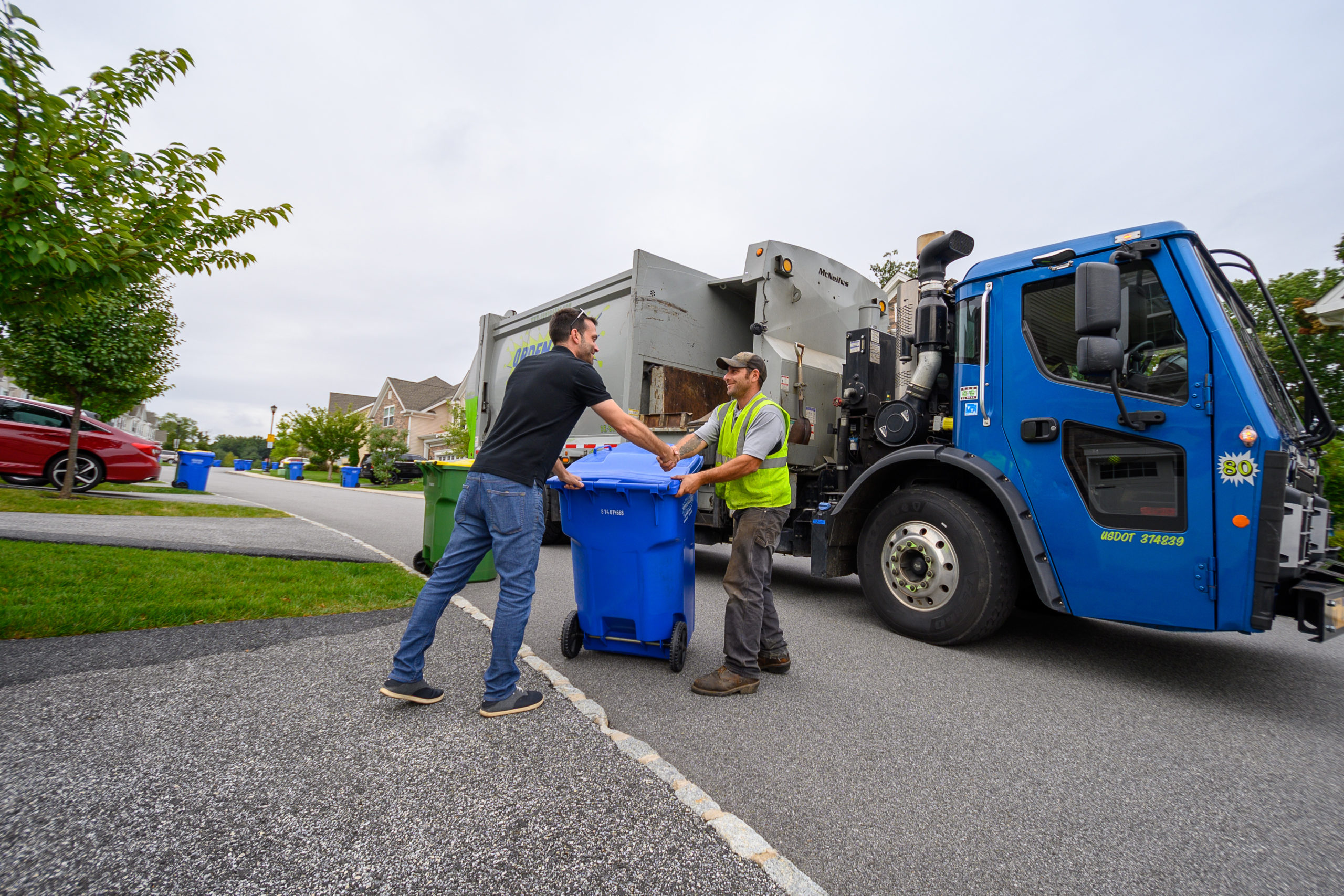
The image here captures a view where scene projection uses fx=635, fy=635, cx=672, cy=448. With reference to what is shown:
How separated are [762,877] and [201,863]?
1.51 m

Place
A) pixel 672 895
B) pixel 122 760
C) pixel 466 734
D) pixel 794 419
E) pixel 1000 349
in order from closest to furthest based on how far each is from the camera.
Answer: pixel 672 895 < pixel 122 760 < pixel 466 734 < pixel 1000 349 < pixel 794 419

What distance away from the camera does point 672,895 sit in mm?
1658

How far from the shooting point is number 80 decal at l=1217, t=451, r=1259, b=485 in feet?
10.0

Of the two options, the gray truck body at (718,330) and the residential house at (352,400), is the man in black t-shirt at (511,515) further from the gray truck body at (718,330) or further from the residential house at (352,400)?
the residential house at (352,400)

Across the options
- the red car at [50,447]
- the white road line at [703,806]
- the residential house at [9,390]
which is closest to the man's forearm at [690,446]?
the white road line at [703,806]

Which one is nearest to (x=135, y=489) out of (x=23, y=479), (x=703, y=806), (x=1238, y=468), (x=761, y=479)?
(x=23, y=479)

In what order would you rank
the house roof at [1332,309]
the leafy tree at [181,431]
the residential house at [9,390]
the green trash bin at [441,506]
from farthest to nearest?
the leafy tree at [181,431] < the residential house at [9,390] < the house roof at [1332,309] < the green trash bin at [441,506]

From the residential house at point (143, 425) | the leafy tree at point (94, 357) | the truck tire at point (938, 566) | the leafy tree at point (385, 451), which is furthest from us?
the residential house at point (143, 425)

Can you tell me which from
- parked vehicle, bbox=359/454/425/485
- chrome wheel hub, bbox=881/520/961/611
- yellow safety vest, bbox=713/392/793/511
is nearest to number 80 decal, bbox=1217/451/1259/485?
chrome wheel hub, bbox=881/520/961/611

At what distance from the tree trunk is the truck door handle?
13177mm

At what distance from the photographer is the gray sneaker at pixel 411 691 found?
9.08 feet

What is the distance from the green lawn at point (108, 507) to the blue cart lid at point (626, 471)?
8.97 m

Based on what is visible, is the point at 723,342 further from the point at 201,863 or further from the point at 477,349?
the point at 201,863

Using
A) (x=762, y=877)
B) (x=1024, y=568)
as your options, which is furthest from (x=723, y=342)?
(x=762, y=877)
